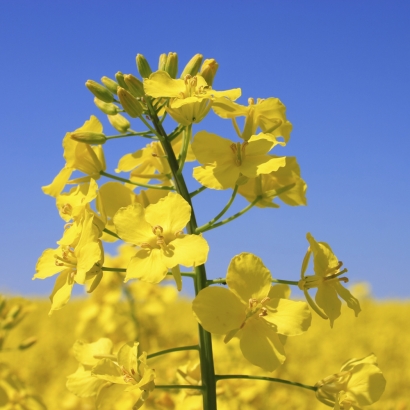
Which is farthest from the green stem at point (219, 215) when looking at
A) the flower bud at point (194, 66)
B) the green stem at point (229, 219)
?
the flower bud at point (194, 66)

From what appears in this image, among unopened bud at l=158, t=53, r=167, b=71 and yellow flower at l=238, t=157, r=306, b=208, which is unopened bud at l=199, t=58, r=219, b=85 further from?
yellow flower at l=238, t=157, r=306, b=208

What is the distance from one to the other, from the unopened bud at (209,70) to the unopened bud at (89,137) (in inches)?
16.5

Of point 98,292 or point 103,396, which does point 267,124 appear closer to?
point 103,396

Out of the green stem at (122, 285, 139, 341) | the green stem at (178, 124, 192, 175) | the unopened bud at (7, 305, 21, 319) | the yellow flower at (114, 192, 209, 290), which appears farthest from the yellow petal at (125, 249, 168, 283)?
the green stem at (122, 285, 139, 341)

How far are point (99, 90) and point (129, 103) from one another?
0.71ft

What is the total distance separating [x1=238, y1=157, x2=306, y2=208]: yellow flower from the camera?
194 cm

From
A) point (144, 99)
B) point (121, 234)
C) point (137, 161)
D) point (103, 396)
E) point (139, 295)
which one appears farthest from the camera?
point (139, 295)

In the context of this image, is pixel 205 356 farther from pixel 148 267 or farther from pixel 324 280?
pixel 324 280

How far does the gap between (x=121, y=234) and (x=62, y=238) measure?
0.25m

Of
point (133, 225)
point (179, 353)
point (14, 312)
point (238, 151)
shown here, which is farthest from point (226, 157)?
point (179, 353)

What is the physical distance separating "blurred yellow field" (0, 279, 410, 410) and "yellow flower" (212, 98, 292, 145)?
106 centimetres

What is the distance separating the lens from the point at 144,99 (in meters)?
1.89

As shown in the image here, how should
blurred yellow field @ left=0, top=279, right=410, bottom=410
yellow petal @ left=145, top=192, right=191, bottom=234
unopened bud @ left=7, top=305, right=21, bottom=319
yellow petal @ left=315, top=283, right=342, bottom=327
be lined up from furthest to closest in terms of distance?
blurred yellow field @ left=0, top=279, right=410, bottom=410, unopened bud @ left=7, top=305, right=21, bottom=319, yellow petal @ left=315, top=283, right=342, bottom=327, yellow petal @ left=145, top=192, right=191, bottom=234

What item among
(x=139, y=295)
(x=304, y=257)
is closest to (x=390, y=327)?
(x=139, y=295)
